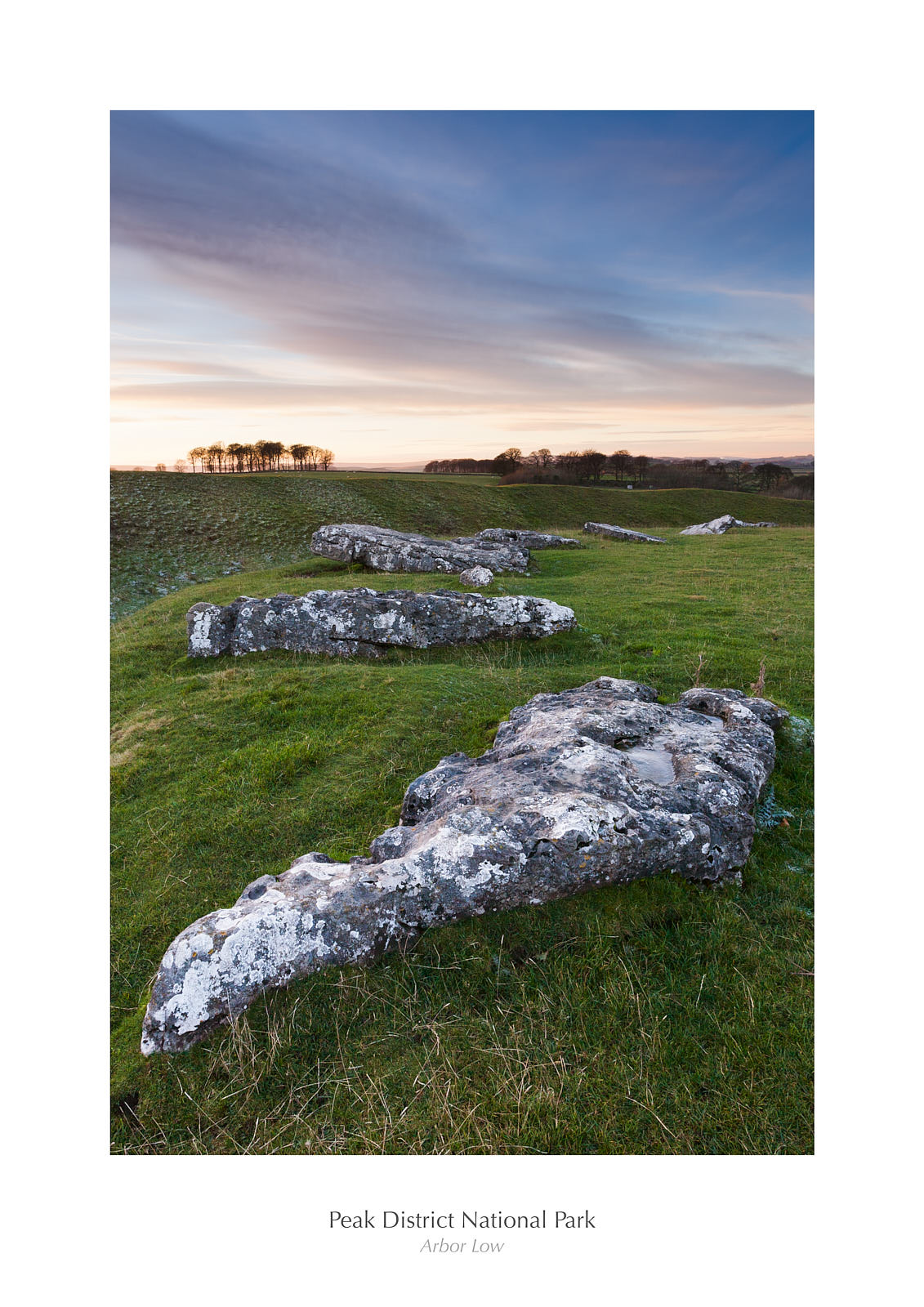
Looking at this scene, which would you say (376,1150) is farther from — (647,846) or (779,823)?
(779,823)

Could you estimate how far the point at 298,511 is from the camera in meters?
37.1

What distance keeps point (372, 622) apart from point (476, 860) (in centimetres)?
1003

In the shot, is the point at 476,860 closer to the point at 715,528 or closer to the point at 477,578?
the point at 477,578

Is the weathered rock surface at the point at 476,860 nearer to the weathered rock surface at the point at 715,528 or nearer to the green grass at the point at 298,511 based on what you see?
the green grass at the point at 298,511

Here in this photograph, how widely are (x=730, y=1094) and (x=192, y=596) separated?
21730 mm

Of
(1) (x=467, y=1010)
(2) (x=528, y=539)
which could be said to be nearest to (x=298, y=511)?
(2) (x=528, y=539)

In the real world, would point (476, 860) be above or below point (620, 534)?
below

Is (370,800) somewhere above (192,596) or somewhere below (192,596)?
below

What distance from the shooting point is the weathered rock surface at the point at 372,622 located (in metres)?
13.7

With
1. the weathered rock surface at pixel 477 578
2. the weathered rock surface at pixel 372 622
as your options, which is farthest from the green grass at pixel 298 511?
the weathered rock surface at pixel 477 578

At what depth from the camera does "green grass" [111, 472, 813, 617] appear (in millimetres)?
28734

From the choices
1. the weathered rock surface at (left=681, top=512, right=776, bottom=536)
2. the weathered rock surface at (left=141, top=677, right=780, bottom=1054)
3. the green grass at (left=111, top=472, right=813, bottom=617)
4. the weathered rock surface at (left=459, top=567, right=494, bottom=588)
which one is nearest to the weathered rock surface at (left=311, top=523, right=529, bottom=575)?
the weathered rock surface at (left=459, top=567, right=494, bottom=588)

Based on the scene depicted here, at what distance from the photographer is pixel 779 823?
6.09m
